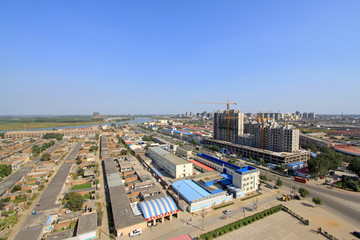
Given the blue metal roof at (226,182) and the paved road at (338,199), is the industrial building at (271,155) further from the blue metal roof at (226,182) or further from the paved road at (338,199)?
the blue metal roof at (226,182)

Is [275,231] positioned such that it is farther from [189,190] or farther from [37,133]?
[37,133]

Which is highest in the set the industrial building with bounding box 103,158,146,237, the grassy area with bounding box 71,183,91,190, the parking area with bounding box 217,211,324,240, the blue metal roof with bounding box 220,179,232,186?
the industrial building with bounding box 103,158,146,237

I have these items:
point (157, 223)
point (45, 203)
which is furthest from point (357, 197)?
point (45, 203)

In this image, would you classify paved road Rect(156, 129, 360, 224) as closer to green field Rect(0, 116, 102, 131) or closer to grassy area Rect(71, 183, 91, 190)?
grassy area Rect(71, 183, 91, 190)

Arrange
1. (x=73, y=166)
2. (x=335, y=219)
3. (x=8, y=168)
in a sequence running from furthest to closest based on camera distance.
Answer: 1. (x=73, y=166)
2. (x=8, y=168)
3. (x=335, y=219)

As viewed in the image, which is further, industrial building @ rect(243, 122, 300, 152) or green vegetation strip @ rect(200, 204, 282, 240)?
industrial building @ rect(243, 122, 300, 152)

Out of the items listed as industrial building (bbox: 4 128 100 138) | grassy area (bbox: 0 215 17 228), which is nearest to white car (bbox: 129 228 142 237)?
grassy area (bbox: 0 215 17 228)

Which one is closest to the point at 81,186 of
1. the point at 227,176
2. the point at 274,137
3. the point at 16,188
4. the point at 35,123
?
the point at 16,188

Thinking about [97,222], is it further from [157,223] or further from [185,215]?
[185,215]
